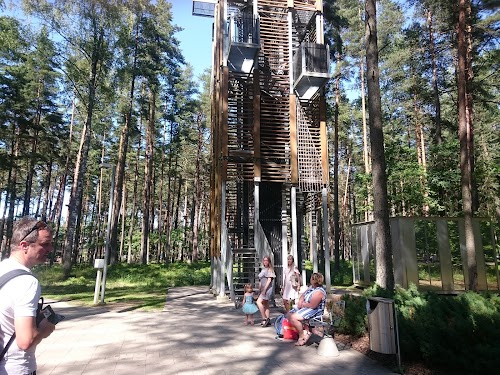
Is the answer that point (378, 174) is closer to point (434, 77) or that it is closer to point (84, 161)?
point (434, 77)

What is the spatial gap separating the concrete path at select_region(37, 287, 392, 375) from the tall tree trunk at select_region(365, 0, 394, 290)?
9.69ft

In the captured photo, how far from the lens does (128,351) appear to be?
20.1 feet

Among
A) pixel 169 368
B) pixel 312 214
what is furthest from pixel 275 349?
pixel 312 214

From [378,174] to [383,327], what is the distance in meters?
4.59

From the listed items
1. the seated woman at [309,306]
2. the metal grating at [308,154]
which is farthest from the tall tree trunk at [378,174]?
the metal grating at [308,154]

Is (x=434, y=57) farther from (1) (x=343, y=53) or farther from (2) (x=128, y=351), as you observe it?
(2) (x=128, y=351)

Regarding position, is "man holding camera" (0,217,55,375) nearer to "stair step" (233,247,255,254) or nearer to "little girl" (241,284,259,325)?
"little girl" (241,284,259,325)

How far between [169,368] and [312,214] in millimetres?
10943

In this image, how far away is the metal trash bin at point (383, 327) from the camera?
4.97 meters

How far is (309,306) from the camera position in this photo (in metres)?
6.21

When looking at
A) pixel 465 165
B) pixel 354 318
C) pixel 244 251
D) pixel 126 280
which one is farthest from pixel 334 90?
pixel 354 318

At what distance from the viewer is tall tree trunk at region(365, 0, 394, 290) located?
8.45 meters

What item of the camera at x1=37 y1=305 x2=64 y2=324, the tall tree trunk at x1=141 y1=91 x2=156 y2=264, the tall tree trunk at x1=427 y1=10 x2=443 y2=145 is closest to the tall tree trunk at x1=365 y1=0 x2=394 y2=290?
the camera at x1=37 y1=305 x2=64 y2=324

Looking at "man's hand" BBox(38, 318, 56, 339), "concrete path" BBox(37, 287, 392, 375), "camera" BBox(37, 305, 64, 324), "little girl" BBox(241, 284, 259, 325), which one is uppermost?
"camera" BBox(37, 305, 64, 324)
